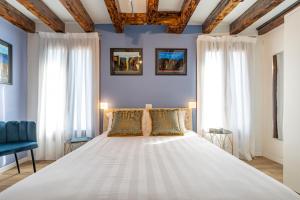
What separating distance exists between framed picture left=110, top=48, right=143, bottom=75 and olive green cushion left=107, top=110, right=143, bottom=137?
3.18 ft

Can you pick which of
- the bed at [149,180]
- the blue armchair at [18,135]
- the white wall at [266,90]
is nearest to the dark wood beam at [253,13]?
the white wall at [266,90]

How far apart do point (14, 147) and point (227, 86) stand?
3.71 m

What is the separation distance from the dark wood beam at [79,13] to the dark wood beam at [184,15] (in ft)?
4.77

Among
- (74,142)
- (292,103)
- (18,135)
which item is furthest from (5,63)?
(292,103)

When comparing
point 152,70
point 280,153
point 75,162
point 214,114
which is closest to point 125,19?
point 152,70

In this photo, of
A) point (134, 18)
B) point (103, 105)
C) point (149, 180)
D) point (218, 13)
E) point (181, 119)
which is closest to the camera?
point (149, 180)

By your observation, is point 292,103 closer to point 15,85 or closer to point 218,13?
point 218,13

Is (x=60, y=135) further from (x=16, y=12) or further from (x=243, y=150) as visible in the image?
(x=243, y=150)

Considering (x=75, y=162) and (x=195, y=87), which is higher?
(x=195, y=87)

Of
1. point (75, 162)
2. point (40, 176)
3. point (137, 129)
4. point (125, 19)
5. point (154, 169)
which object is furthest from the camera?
point (125, 19)

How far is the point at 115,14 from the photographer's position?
355 cm

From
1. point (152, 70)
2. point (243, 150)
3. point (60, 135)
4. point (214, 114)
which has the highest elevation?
point (152, 70)

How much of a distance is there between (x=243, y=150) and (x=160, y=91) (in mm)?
1965

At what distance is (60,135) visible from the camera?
14.3 ft
